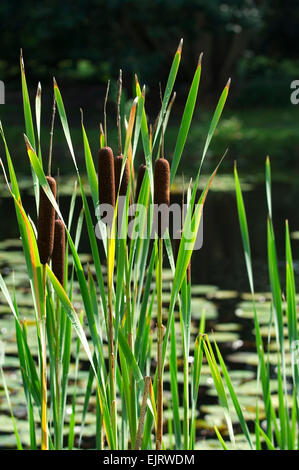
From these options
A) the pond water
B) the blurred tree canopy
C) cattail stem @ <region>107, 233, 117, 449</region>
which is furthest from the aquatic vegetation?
the blurred tree canopy

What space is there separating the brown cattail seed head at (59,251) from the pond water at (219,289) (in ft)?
2.53

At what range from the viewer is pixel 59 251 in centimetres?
145

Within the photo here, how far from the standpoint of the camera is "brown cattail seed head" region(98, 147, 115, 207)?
4.32 feet

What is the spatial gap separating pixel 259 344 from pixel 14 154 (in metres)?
11.2

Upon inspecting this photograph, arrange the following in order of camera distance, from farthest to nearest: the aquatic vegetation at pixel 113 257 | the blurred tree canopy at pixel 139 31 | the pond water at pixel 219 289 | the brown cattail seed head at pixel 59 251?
the blurred tree canopy at pixel 139 31, the pond water at pixel 219 289, the brown cattail seed head at pixel 59 251, the aquatic vegetation at pixel 113 257

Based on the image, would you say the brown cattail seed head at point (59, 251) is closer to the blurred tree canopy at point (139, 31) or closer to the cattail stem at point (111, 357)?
the cattail stem at point (111, 357)

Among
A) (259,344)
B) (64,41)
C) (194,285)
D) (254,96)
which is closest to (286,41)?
(254,96)

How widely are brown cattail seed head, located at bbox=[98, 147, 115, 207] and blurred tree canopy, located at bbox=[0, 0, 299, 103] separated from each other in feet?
37.5

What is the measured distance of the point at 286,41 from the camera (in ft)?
70.6

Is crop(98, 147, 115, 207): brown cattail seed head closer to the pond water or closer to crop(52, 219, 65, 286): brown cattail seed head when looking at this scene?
crop(52, 219, 65, 286): brown cattail seed head

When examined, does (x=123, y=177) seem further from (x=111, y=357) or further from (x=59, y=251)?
(x=111, y=357)

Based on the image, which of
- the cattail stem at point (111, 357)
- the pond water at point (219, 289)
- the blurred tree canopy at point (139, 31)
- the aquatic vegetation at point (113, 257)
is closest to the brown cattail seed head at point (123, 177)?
the aquatic vegetation at point (113, 257)

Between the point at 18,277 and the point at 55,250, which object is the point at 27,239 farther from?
the point at 18,277

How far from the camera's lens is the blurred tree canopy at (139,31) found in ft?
47.8
